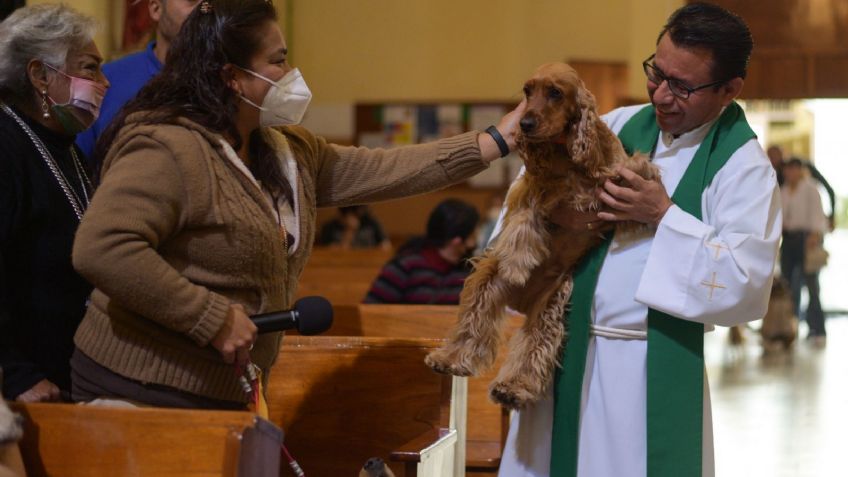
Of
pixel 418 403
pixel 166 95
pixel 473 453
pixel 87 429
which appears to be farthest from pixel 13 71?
pixel 473 453

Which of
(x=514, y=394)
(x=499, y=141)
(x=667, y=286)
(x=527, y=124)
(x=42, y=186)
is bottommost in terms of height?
(x=514, y=394)

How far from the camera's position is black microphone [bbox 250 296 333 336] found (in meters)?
2.51

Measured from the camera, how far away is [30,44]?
2.94 m

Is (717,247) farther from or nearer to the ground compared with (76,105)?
nearer to the ground

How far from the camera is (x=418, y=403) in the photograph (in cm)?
371

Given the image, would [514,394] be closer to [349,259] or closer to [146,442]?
[146,442]

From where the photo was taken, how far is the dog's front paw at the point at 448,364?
2756mm

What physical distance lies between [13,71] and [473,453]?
7.79 ft

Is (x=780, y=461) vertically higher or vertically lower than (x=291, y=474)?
lower

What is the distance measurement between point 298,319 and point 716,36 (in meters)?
1.18

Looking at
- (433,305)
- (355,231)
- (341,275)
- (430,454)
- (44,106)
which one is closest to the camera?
(44,106)

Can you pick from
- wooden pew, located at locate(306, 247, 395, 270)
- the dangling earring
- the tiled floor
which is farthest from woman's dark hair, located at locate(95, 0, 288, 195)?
wooden pew, located at locate(306, 247, 395, 270)

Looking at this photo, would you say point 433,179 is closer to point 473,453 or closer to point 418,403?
point 418,403

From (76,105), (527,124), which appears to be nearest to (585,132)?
(527,124)
